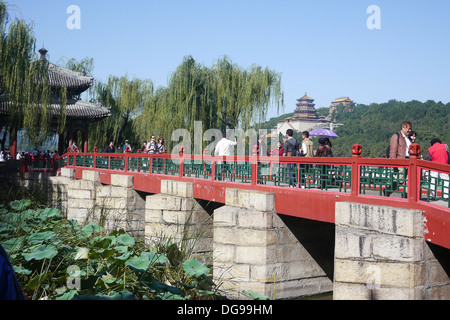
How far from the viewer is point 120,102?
28016 millimetres

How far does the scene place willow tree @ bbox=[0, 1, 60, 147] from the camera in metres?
15.7

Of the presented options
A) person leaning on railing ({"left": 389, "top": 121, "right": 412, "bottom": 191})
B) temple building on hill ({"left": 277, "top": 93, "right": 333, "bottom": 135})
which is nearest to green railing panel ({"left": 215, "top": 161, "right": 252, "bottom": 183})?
person leaning on railing ({"left": 389, "top": 121, "right": 412, "bottom": 191})

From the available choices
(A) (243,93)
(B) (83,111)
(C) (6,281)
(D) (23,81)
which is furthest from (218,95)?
(C) (6,281)

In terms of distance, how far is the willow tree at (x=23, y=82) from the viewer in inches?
617

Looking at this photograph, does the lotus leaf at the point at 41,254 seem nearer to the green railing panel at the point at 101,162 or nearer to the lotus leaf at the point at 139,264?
the lotus leaf at the point at 139,264

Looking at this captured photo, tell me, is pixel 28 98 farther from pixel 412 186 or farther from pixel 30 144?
pixel 412 186

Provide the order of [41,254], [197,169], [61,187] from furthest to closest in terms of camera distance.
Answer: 1. [61,187]
2. [197,169]
3. [41,254]

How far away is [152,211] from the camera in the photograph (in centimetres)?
1024

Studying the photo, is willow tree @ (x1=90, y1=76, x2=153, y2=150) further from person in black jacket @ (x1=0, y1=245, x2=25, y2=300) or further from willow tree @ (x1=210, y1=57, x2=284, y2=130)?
person in black jacket @ (x1=0, y1=245, x2=25, y2=300)

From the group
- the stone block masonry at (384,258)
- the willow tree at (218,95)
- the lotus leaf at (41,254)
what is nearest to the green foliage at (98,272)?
the lotus leaf at (41,254)

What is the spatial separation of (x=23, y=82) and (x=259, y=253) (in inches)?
479

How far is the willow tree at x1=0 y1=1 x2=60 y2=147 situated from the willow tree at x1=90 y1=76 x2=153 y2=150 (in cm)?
970

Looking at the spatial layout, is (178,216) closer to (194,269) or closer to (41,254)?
(194,269)

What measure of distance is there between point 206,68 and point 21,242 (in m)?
18.4
